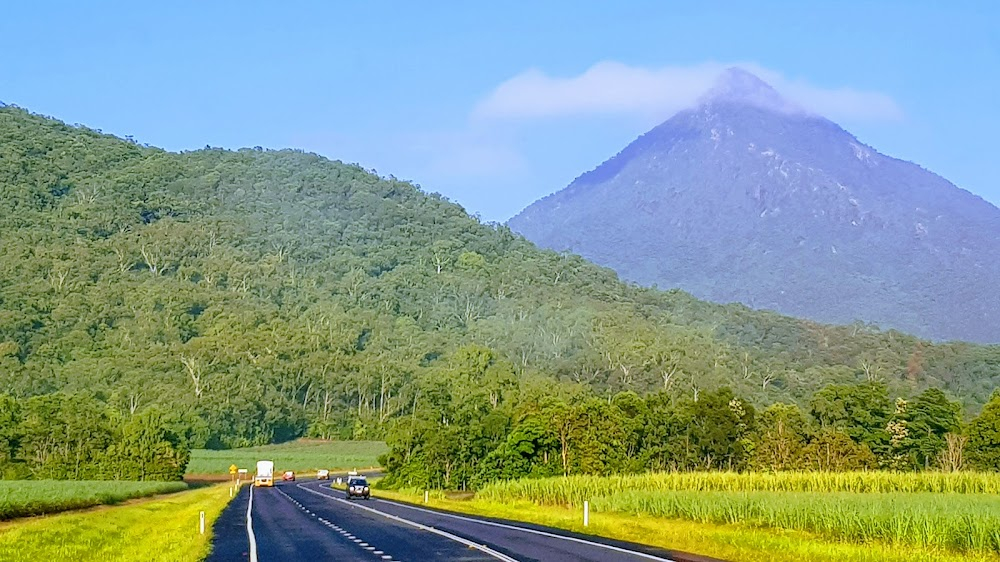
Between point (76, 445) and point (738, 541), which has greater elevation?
point (76, 445)

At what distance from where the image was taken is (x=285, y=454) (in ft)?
454

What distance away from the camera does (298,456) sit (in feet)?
449

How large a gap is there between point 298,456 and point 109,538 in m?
101

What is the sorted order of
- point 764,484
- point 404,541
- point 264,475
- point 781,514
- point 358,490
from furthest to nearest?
point 264,475, point 358,490, point 764,484, point 781,514, point 404,541

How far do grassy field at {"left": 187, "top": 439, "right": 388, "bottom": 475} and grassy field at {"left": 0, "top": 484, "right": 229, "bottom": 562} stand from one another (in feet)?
239

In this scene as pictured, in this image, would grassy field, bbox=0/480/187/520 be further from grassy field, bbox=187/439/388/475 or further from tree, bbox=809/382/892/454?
tree, bbox=809/382/892/454

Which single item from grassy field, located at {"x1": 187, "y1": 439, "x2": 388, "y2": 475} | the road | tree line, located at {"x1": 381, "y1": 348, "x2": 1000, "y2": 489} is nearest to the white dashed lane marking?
the road

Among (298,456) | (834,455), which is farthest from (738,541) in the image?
(298,456)

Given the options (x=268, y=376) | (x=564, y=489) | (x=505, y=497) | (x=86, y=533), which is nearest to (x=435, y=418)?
(x=505, y=497)

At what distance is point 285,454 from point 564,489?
88.6m

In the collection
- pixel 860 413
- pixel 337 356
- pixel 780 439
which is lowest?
pixel 780 439

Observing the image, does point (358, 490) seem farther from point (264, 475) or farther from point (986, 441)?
point (986, 441)

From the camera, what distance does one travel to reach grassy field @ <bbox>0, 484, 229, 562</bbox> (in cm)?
2956

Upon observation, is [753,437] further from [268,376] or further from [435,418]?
[268,376]
